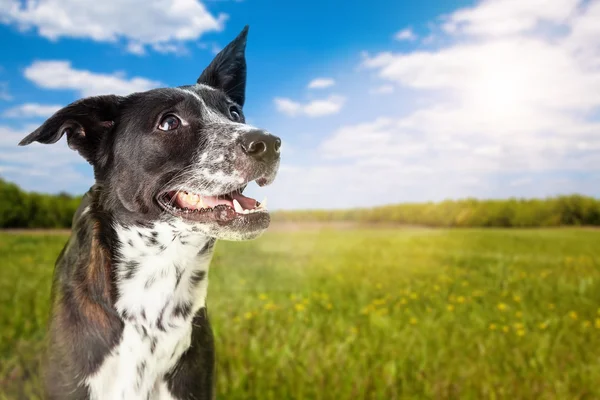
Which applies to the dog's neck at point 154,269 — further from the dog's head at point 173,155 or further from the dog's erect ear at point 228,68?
the dog's erect ear at point 228,68

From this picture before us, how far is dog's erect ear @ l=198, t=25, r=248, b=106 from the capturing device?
3.47 m

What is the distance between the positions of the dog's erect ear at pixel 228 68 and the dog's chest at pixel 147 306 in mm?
1129

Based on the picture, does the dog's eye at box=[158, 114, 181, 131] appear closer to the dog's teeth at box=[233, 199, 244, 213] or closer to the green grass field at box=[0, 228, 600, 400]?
the dog's teeth at box=[233, 199, 244, 213]

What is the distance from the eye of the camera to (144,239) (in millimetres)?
2834

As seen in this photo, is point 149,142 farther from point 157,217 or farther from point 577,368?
point 577,368

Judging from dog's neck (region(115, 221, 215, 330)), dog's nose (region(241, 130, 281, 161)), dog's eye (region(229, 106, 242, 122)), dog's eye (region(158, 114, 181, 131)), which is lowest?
dog's neck (region(115, 221, 215, 330))

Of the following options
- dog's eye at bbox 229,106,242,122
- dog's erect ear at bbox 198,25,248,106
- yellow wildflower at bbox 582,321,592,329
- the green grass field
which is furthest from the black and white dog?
yellow wildflower at bbox 582,321,592,329

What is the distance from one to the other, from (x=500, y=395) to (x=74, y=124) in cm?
385

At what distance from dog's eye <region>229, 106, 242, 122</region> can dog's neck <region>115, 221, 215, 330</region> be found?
30.9 inches

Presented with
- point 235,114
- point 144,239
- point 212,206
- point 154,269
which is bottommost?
point 154,269

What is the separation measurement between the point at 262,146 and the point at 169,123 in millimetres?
594

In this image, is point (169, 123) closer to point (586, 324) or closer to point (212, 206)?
point (212, 206)

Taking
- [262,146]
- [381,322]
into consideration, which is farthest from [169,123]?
[381,322]

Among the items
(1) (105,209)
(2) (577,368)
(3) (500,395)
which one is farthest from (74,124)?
(2) (577,368)
